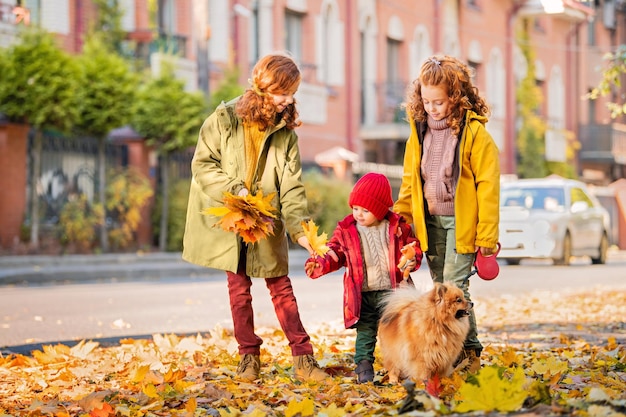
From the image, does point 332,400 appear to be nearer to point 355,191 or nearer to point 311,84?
point 355,191

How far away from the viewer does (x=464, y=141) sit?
6.15m

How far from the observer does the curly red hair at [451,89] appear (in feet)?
20.1

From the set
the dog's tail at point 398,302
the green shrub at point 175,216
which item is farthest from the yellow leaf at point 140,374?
the green shrub at point 175,216

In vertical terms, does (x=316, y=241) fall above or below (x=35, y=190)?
below

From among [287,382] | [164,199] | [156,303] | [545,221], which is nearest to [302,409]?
[287,382]

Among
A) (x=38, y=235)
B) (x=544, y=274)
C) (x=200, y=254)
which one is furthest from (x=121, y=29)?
(x=200, y=254)

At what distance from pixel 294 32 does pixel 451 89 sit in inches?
991

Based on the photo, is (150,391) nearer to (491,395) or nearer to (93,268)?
(491,395)

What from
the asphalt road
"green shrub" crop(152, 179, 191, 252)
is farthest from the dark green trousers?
"green shrub" crop(152, 179, 191, 252)

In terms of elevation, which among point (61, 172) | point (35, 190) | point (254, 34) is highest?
point (254, 34)

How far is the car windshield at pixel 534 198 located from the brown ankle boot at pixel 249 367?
1470 cm

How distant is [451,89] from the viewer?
615cm

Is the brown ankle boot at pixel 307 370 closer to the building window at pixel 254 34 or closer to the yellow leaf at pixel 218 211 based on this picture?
the yellow leaf at pixel 218 211

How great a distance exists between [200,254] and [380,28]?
28.3 m
